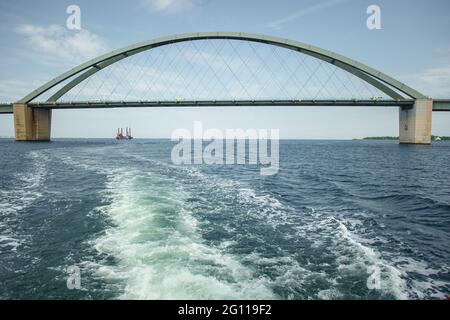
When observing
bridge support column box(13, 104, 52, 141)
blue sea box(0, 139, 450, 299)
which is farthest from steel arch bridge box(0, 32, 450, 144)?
blue sea box(0, 139, 450, 299)

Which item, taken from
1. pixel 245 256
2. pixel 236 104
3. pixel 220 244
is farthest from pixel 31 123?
pixel 245 256

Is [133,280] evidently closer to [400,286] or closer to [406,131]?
[400,286]

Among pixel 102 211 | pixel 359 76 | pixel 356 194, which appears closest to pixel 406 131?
pixel 359 76

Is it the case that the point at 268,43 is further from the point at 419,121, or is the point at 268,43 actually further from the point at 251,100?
the point at 419,121

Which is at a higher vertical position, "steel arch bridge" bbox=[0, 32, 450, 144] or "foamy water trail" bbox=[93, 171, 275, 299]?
"steel arch bridge" bbox=[0, 32, 450, 144]

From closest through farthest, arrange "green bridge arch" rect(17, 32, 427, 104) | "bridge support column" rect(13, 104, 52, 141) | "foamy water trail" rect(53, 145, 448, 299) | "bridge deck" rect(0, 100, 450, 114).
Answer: "foamy water trail" rect(53, 145, 448, 299), "green bridge arch" rect(17, 32, 427, 104), "bridge deck" rect(0, 100, 450, 114), "bridge support column" rect(13, 104, 52, 141)

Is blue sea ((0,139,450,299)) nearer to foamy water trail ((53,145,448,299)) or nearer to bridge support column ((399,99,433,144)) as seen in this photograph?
foamy water trail ((53,145,448,299))
